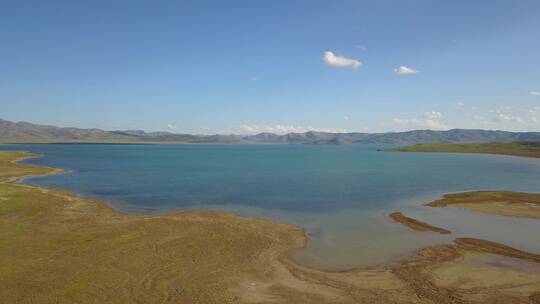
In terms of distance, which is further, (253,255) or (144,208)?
(144,208)

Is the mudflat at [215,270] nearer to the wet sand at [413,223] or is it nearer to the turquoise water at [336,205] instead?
the turquoise water at [336,205]

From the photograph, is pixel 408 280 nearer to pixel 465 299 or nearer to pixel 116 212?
pixel 465 299

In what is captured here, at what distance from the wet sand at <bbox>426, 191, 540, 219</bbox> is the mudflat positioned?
19.3 m

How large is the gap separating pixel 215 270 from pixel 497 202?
50240mm

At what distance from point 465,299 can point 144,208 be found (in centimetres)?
4085

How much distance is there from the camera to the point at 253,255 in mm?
29641

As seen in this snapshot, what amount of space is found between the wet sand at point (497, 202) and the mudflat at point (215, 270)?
63.4 ft

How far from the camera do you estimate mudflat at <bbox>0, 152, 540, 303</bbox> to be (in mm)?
21812

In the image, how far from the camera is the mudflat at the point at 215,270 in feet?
71.6

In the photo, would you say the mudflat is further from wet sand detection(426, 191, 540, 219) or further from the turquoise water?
wet sand detection(426, 191, 540, 219)

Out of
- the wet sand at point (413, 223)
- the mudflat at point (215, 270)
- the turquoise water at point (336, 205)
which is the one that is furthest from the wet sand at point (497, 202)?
the mudflat at point (215, 270)

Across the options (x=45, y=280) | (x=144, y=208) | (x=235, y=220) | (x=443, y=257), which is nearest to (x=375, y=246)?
(x=443, y=257)

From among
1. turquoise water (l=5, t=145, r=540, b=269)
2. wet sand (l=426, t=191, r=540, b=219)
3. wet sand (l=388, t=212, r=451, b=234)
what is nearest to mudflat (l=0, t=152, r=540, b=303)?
turquoise water (l=5, t=145, r=540, b=269)

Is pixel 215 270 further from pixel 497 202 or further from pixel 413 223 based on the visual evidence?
pixel 497 202
